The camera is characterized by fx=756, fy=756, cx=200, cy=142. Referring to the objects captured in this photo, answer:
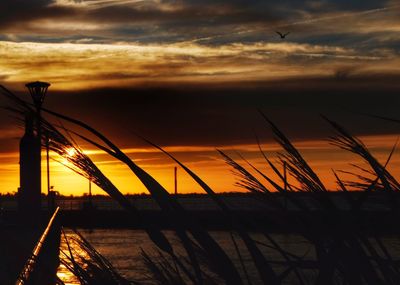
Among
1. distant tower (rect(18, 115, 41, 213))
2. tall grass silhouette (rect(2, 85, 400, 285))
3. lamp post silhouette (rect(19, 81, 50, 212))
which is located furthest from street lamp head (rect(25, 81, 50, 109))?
tall grass silhouette (rect(2, 85, 400, 285))

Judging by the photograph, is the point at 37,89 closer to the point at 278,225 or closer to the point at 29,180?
the point at 29,180

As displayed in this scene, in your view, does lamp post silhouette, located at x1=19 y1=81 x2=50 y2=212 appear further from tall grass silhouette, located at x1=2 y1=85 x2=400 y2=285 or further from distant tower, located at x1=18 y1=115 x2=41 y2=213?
tall grass silhouette, located at x1=2 y1=85 x2=400 y2=285

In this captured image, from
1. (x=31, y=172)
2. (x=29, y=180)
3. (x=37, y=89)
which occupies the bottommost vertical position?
(x=29, y=180)

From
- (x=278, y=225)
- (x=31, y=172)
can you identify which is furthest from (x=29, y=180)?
(x=278, y=225)

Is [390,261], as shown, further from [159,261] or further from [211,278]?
[159,261]

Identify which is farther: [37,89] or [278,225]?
[37,89]

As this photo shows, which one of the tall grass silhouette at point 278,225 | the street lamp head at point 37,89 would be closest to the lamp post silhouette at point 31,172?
the street lamp head at point 37,89

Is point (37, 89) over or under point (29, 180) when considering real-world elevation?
over

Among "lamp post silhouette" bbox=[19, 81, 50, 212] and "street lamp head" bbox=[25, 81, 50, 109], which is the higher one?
"street lamp head" bbox=[25, 81, 50, 109]

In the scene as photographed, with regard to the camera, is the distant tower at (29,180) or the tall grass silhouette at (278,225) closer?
the tall grass silhouette at (278,225)

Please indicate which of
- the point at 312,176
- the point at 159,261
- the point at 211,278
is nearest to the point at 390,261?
the point at 312,176

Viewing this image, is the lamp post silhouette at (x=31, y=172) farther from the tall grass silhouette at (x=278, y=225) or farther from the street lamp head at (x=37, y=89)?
the tall grass silhouette at (x=278, y=225)

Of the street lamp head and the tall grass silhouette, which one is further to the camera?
the street lamp head

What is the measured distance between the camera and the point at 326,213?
4.45 ft
